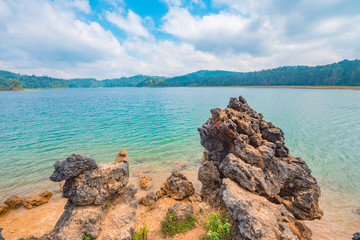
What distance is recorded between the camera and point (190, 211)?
9.16 meters

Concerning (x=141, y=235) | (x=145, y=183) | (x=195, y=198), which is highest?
(x=141, y=235)

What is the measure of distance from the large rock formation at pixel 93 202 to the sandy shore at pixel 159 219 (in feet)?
6.82

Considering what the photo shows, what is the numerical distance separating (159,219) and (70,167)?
19.4 ft

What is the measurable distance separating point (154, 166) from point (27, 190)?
11314mm

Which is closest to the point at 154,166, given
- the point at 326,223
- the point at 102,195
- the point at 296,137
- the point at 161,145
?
the point at 161,145

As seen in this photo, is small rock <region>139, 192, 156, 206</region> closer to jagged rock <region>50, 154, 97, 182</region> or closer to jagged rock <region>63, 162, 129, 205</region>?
jagged rock <region>63, 162, 129, 205</region>

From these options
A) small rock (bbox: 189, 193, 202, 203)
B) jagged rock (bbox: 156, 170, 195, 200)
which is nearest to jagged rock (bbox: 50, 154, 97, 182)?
jagged rock (bbox: 156, 170, 195, 200)

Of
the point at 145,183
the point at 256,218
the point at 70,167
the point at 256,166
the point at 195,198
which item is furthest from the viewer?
the point at 145,183

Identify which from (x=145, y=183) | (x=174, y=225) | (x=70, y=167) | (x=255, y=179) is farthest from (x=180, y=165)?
(x=70, y=167)

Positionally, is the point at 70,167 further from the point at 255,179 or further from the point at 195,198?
the point at 255,179

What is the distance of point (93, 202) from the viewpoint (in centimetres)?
724

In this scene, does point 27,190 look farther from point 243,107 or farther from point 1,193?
point 243,107

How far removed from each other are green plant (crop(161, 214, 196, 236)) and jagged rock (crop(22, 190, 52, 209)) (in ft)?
34.2

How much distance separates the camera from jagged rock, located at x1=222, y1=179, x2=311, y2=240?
586 centimetres
